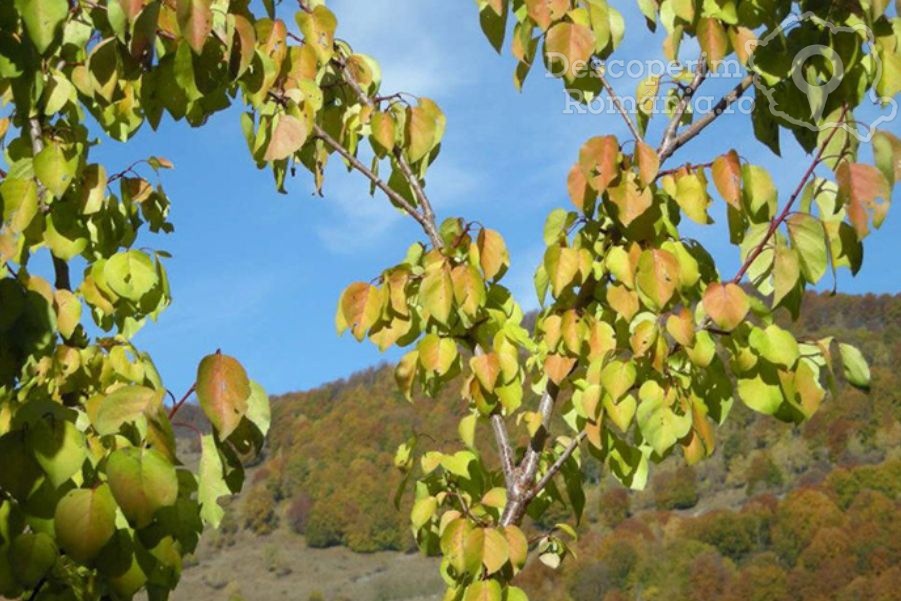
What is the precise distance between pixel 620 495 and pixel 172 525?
3274 inches

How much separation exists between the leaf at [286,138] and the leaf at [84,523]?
3.13 feet

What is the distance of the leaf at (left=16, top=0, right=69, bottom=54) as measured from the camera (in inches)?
59.0

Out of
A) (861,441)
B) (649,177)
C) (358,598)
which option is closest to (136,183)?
(649,177)

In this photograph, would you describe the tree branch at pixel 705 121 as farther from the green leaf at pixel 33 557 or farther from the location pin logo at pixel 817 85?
the green leaf at pixel 33 557

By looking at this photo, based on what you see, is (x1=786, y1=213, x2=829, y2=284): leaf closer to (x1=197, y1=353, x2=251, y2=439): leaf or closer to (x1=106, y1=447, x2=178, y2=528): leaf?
(x1=197, y1=353, x2=251, y2=439): leaf

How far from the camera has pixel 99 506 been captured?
146 centimetres

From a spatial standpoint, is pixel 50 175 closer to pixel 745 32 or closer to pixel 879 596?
pixel 745 32

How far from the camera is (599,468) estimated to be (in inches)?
3228

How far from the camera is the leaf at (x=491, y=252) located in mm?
2373

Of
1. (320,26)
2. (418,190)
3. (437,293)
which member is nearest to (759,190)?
(437,293)

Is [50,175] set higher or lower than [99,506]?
higher

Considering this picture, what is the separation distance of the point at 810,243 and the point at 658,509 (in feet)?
276

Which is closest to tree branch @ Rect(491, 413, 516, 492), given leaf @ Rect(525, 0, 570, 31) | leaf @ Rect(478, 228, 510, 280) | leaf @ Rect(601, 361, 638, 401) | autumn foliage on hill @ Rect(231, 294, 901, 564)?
leaf @ Rect(478, 228, 510, 280)

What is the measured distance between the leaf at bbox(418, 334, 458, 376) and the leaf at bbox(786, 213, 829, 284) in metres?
0.80
